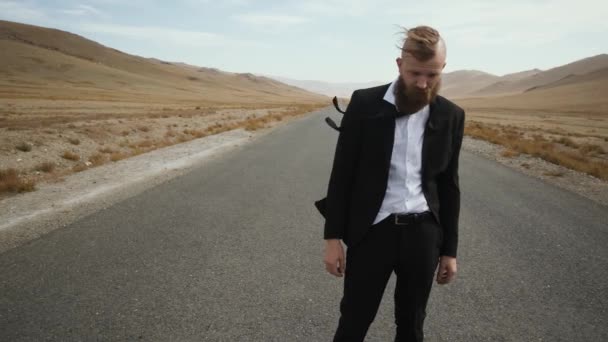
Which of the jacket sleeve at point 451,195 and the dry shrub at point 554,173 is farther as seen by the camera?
the dry shrub at point 554,173

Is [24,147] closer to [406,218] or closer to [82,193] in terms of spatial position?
[82,193]

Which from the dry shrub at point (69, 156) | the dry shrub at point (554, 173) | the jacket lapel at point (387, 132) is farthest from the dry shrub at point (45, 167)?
the dry shrub at point (554, 173)

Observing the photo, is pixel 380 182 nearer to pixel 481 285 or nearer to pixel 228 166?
pixel 481 285

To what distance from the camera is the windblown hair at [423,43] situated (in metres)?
1.69

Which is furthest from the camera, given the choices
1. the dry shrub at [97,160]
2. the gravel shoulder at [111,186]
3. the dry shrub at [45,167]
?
the dry shrub at [97,160]

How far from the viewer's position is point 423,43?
1689 mm

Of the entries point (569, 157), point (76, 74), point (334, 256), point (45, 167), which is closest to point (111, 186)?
point (45, 167)

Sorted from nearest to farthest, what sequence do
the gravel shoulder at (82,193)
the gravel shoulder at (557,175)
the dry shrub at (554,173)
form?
the gravel shoulder at (82,193) < the gravel shoulder at (557,175) < the dry shrub at (554,173)

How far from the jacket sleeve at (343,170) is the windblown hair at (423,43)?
0.33 metres

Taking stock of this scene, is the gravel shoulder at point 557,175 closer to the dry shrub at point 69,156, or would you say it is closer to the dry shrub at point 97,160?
the dry shrub at point 97,160

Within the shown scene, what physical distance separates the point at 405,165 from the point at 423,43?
0.57m

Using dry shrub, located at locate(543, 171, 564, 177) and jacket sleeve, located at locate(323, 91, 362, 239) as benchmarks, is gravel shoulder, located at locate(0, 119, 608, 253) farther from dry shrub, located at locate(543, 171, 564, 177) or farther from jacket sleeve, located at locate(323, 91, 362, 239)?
jacket sleeve, located at locate(323, 91, 362, 239)

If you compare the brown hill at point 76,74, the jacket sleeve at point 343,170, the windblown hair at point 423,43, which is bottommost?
the jacket sleeve at point 343,170

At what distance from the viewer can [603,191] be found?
8805 millimetres
